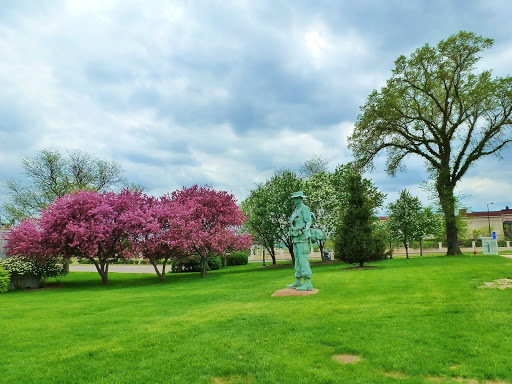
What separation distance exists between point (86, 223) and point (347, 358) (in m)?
17.8

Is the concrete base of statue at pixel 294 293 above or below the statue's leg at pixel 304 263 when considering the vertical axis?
below

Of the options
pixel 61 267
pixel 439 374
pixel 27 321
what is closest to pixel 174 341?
pixel 439 374

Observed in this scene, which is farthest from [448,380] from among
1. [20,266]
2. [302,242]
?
[20,266]

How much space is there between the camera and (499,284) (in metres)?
10.5

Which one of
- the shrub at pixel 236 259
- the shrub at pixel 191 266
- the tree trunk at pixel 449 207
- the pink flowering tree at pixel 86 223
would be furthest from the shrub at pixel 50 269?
the tree trunk at pixel 449 207

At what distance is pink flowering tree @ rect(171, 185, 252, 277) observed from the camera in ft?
70.9

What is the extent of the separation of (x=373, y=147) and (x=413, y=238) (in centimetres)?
1079

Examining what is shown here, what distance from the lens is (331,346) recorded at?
18.5 ft

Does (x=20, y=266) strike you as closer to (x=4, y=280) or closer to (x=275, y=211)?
(x=4, y=280)

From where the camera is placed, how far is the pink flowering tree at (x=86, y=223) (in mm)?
19078

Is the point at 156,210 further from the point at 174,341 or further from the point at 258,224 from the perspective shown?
the point at 174,341

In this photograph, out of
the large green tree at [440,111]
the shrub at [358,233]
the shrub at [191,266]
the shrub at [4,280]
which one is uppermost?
the large green tree at [440,111]

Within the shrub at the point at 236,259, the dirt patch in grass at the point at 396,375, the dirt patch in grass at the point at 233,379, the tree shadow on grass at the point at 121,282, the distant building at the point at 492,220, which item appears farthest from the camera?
the distant building at the point at 492,220

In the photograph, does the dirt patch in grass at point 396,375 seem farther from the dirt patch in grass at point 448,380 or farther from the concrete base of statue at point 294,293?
the concrete base of statue at point 294,293
